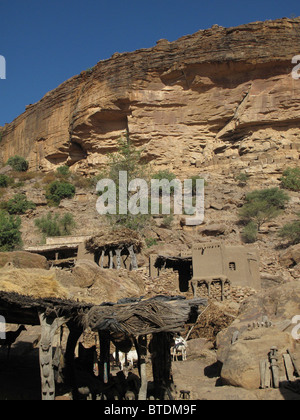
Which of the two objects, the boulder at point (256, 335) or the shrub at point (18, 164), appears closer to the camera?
the boulder at point (256, 335)

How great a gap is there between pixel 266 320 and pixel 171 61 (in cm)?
3151

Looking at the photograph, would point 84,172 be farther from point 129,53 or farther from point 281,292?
point 281,292

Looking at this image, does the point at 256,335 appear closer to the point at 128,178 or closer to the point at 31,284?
the point at 31,284

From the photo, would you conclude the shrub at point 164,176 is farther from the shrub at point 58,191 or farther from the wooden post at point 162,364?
the wooden post at point 162,364

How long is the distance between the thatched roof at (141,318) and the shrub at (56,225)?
2226 cm

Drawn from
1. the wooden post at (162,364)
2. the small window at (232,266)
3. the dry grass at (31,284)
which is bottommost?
the wooden post at (162,364)

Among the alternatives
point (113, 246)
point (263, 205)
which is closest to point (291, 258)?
point (113, 246)

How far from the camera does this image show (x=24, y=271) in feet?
40.8

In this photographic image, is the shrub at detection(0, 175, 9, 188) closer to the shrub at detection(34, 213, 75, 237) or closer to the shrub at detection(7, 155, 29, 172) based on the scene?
the shrub at detection(7, 155, 29, 172)

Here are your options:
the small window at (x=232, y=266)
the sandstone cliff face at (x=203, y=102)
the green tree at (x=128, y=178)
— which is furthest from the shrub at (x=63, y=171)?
the small window at (x=232, y=266)

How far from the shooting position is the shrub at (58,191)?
37.2 meters

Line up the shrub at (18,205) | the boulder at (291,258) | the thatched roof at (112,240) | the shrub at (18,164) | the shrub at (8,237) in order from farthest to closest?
1. the shrub at (18,164)
2. the shrub at (18,205)
3. the shrub at (8,237)
4. the boulder at (291,258)
5. the thatched roof at (112,240)

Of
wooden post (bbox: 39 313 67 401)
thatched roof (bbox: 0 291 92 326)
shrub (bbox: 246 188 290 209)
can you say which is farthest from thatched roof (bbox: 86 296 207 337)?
shrub (bbox: 246 188 290 209)

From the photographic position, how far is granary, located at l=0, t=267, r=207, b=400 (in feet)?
22.5
